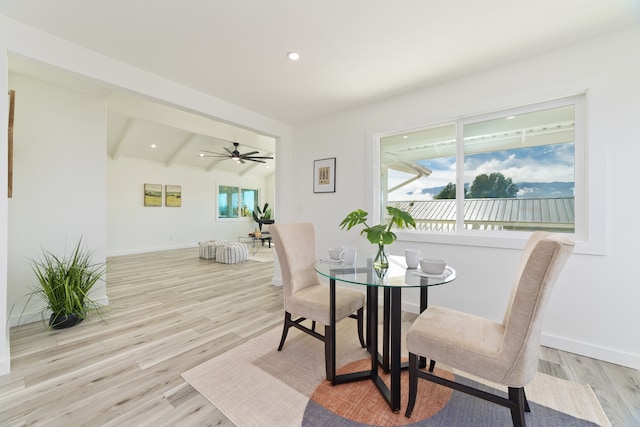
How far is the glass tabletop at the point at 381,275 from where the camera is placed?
145 cm

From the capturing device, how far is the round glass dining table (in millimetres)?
1460

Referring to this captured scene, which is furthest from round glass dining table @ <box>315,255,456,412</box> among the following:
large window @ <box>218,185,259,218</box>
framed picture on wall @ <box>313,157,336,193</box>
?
large window @ <box>218,185,259,218</box>

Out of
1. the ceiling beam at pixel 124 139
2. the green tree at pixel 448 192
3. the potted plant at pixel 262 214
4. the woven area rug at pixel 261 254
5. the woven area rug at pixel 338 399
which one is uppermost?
the ceiling beam at pixel 124 139

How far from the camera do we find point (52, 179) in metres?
2.79

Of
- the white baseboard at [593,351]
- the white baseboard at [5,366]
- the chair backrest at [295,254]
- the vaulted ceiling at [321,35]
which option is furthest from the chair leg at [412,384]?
the white baseboard at [5,366]

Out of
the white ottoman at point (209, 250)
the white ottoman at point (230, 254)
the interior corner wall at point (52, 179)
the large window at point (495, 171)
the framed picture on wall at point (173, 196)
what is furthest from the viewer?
the framed picture on wall at point (173, 196)

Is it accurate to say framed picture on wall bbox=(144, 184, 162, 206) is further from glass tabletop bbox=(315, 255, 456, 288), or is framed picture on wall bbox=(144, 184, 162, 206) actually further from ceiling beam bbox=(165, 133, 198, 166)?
glass tabletop bbox=(315, 255, 456, 288)

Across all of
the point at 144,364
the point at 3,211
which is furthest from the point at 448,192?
the point at 3,211

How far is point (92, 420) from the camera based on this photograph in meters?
1.41

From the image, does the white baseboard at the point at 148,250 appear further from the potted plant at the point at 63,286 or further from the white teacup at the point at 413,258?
the white teacup at the point at 413,258

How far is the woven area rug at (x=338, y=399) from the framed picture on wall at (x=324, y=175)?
2172 mm

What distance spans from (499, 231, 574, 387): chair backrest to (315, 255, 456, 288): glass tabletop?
1.20 ft

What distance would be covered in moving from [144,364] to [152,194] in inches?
252

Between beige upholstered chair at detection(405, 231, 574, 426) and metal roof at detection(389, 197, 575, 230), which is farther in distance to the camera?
metal roof at detection(389, 197, 575, 230)
